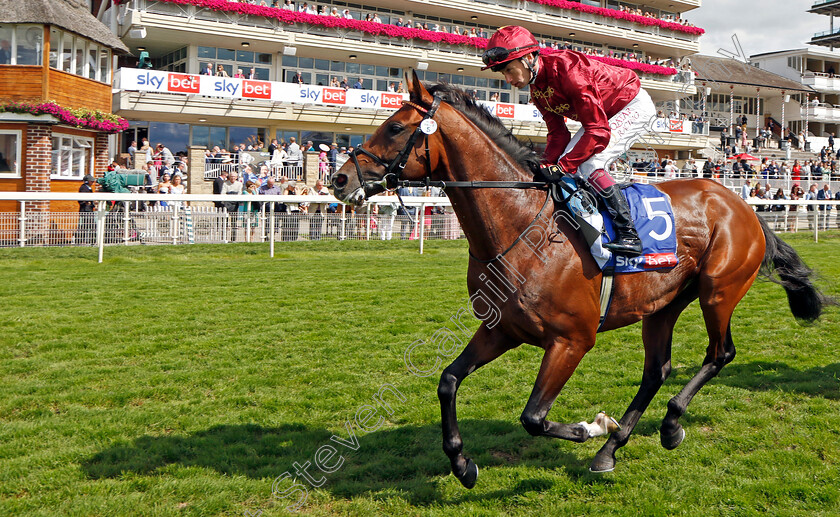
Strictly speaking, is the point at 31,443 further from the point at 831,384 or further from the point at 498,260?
the point at 831,384

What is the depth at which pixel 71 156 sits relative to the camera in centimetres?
1728

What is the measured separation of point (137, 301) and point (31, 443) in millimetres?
4182

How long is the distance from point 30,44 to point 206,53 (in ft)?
31.3


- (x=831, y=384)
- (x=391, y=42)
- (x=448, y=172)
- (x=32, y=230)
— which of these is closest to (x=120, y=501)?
(x=448, y=172)

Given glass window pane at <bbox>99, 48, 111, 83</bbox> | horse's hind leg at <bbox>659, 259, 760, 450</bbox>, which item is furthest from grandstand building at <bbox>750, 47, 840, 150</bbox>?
horse's hind leg at <bbox>659, 259, 760, 450</bbox>

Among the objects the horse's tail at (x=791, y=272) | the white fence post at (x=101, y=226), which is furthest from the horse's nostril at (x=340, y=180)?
the white fence post at (x=101, y=226)

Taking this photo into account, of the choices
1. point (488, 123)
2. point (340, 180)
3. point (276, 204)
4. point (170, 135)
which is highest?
point (170, 135)

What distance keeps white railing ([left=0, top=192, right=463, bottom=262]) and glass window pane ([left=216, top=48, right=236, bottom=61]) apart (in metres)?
13.5

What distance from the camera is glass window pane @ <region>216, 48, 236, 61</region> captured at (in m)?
26.0

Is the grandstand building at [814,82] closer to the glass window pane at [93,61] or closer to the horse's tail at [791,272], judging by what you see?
the glass window pane at [93,61]

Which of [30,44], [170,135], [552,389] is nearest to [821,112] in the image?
[170,135]

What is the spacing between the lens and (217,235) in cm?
1282

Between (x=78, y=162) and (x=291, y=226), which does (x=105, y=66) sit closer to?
(x=78, y=162)

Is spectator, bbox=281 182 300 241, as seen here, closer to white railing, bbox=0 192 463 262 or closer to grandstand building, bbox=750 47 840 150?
white railing, bbox=0 192 463 262
